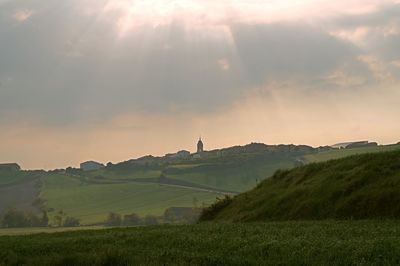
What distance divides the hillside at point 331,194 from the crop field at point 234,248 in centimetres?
633

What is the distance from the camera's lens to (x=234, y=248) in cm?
1944

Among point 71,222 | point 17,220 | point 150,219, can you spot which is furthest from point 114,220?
point 17,220

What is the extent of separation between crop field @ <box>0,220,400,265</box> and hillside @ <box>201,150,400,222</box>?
6.33m

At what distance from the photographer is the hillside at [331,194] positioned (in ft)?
104

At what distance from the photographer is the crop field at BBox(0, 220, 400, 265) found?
55.0ft

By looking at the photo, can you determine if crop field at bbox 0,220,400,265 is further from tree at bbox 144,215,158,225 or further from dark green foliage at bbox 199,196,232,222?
tree at bbox 144,215,158,225

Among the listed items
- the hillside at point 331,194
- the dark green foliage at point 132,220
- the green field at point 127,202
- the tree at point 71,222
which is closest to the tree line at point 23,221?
the tree at point 71,222

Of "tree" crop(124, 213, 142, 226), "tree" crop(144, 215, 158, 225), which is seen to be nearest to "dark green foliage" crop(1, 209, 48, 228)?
"tree" crop(124, 213, 142, 226)

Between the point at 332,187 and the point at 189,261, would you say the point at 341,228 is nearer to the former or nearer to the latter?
the point at 189,261

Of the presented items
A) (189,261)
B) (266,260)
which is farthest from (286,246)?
(189,261)

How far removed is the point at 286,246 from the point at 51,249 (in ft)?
34.0

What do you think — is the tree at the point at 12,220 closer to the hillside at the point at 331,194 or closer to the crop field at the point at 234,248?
the hillside at the point at 331,194

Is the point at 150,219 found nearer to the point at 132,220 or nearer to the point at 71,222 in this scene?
the point at 132,220

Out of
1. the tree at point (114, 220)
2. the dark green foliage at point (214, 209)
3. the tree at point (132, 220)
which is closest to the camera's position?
the dark green foliage at point (214, 209)
